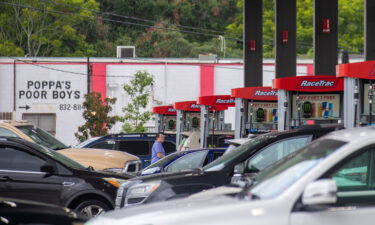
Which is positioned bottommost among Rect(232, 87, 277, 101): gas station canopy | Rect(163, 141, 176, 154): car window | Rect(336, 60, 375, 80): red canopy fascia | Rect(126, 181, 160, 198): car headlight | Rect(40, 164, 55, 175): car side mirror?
Rect(163, 141, 176, 154): car window

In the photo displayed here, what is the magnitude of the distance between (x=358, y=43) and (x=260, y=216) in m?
63.7

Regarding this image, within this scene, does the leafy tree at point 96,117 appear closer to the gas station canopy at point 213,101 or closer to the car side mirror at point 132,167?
the gas station canopy at point 213,101

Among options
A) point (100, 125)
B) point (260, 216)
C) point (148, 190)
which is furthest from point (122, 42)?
point (260, 216)

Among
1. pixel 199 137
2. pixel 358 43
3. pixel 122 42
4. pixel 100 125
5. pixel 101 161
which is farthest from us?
pixel 122 42

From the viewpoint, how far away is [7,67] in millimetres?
51031

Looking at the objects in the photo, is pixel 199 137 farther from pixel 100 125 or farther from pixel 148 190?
pixel 100 125

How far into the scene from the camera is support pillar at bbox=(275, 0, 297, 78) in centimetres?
2595

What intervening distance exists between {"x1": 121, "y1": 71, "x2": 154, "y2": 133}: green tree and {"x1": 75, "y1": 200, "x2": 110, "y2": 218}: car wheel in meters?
29.7

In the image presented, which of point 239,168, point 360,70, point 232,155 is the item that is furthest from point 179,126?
point 239,168

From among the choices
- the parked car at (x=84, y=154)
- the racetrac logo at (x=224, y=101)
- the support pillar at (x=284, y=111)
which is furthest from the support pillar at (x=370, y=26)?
the parked car at (x=84, y=154)

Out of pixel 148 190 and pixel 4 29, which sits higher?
pixel 4 29

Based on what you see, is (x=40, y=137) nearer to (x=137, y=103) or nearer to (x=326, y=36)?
(x=326, y=36)

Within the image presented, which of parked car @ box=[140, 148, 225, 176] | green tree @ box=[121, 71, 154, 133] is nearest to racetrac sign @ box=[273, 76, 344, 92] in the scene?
parked car @ box=[140, 148, 225, 176]

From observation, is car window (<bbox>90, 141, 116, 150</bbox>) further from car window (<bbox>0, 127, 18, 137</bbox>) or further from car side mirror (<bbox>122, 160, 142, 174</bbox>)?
car side mirror (<bbox>122, 160, 142, 174</bbox>)
